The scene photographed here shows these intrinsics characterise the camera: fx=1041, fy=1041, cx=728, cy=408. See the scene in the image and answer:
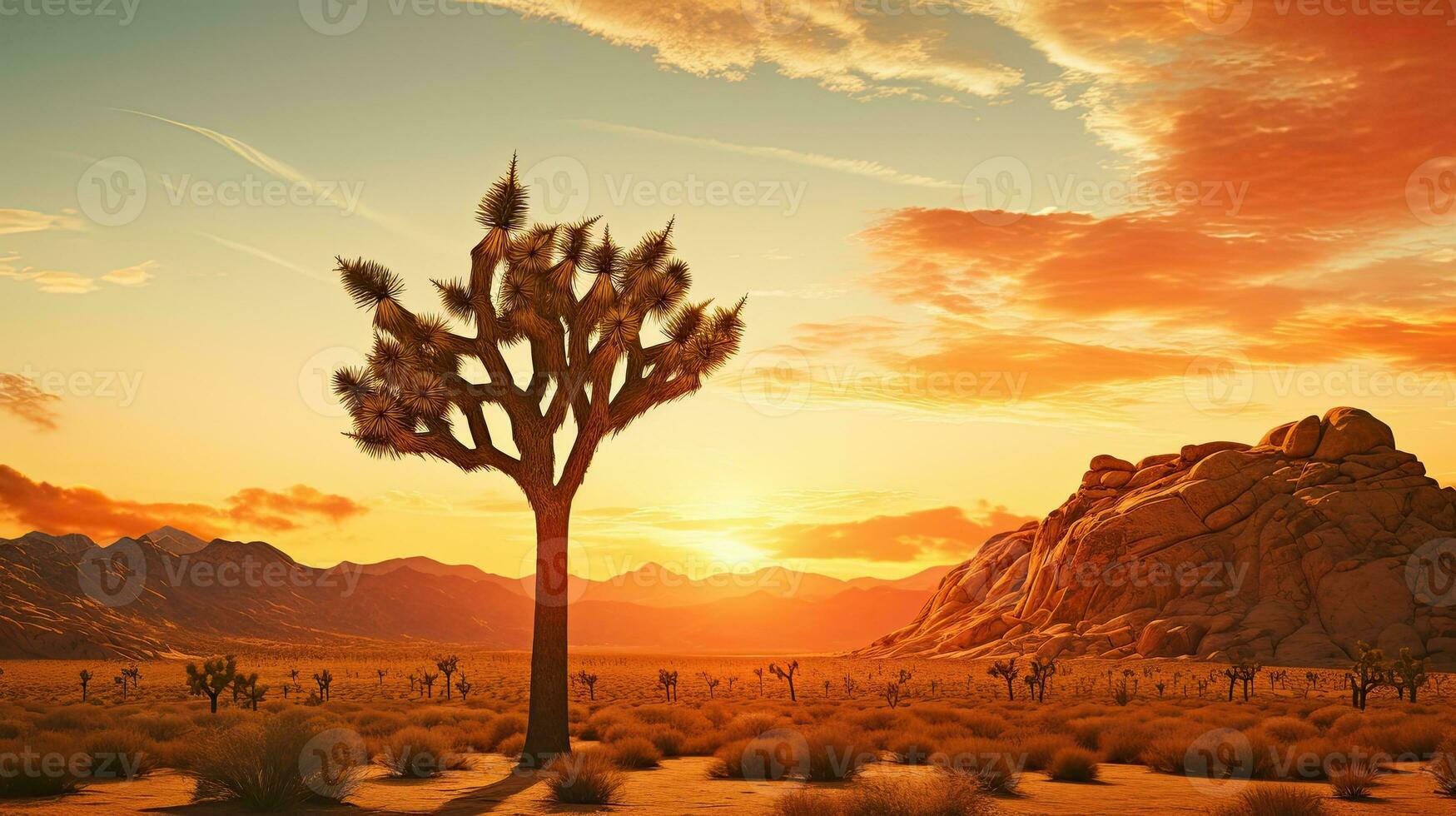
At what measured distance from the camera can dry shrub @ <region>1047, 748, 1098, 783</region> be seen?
651 inches

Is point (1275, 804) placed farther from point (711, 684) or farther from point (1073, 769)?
point (711, 684)

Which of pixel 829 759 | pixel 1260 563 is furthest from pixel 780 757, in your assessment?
pixel 1260 563

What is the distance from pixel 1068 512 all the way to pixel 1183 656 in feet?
98.0

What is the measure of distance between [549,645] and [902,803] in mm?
9667

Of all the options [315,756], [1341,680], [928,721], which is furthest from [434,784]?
[1341,680]

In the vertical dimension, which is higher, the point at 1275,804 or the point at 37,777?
the point at 1275,804

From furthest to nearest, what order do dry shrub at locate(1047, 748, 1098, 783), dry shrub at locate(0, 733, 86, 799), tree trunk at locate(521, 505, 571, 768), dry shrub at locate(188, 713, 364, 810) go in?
tree trunk at locate(521, 505, 571, 768) → dry shrub at locate(1047, 748, 1098, 783) → dry shrub at locate(0, 733, 86, 799) → dry shrub at locate(188, 713, 364, 810)

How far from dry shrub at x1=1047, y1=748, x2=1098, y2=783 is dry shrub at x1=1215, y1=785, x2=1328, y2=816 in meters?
4.59

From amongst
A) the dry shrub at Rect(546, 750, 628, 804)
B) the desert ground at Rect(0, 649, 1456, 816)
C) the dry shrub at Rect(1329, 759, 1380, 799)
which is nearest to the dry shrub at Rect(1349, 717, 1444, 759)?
the desert ground at Rect(0, 649, 1456, 816)

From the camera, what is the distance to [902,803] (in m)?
11.0

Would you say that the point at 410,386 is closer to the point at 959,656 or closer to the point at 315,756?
A: the point at 315,756

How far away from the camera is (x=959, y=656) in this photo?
87.2 meters

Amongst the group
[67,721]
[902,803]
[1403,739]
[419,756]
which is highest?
[902,803]

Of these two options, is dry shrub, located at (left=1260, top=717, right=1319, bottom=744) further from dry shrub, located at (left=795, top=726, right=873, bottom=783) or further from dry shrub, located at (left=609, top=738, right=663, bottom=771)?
dry shrub, located at (left=609, top=738, right=663, bottom=771)
